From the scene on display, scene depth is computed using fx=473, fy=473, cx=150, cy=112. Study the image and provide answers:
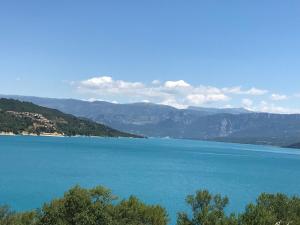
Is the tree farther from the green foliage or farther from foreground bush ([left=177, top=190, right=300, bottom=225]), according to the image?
the green foliage

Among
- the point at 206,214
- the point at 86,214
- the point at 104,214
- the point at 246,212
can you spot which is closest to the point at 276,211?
the point at 246,212

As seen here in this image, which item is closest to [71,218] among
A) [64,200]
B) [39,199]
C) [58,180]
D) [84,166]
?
[64,200]

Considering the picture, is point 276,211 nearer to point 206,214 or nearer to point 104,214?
point 206,214

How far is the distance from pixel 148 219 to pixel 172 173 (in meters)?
134

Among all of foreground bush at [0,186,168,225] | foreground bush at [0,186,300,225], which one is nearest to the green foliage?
foreground bush at [0,186,300,225]

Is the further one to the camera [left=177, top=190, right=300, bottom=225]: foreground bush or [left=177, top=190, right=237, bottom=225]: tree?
[left=177, top=190, right=237, bottom=225]: tree

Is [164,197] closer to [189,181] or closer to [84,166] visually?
[189,181]

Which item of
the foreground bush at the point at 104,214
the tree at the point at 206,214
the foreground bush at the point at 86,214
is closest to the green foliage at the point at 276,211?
the foreground bush at the point at 104,214

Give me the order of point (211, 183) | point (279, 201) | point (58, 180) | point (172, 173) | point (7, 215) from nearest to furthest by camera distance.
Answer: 1. point (7, 215)
2. point (279, 201)
3. point (58, 180)
4. point (211, 183)
5. point (172, 173)

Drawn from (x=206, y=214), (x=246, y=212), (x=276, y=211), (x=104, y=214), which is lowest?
(x=104, y=214)

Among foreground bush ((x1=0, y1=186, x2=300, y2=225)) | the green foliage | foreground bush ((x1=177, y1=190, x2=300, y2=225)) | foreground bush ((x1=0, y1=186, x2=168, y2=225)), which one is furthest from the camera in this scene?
foreground bush ((x1=0, y1=186, x2=168, y2=225))

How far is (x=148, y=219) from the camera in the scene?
170 ft

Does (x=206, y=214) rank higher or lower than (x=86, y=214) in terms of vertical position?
higher

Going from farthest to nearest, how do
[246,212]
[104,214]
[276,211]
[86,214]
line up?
[276,211]
[104,214]
[86,214]
[246,212]
